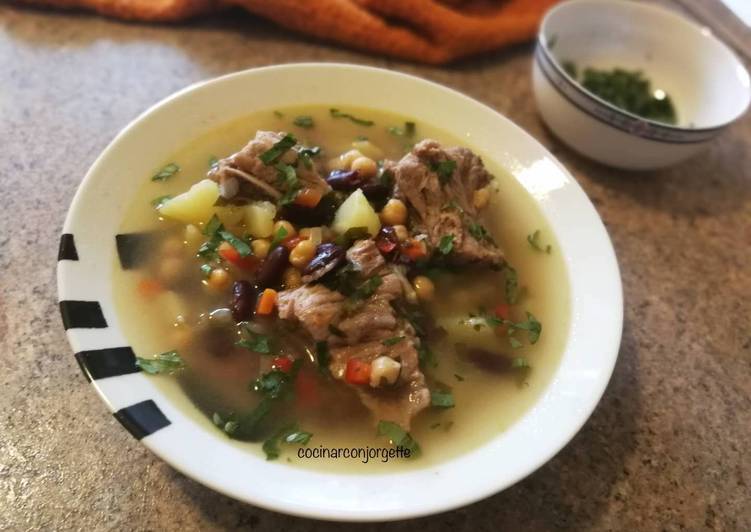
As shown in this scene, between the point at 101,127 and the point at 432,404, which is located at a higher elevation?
the point at 101,127

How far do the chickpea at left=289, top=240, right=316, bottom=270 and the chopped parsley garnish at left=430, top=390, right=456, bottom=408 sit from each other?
614 millimetres

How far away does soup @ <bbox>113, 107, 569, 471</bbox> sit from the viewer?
187cm

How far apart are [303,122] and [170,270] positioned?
92 cm

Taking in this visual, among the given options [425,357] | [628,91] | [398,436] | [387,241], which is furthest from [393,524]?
[628,91]

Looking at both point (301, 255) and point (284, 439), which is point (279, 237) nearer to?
point (301, 255)

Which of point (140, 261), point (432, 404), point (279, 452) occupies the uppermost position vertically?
point (140, 261)

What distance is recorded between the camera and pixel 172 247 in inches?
86.0

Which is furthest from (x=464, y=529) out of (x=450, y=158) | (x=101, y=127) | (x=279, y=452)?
(x=101, y=127)

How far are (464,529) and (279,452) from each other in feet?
2.00

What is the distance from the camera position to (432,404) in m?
1.95

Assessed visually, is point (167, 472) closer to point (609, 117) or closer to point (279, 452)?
point (279, 452)

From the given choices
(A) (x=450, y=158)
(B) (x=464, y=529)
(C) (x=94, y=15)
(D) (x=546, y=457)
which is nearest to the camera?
(D) (x=546, y=457)

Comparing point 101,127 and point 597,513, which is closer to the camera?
point 597,513

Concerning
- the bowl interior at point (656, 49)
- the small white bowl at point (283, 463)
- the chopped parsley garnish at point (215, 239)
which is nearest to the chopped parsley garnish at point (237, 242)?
the chopped parsley garnish at point (215, 239)
